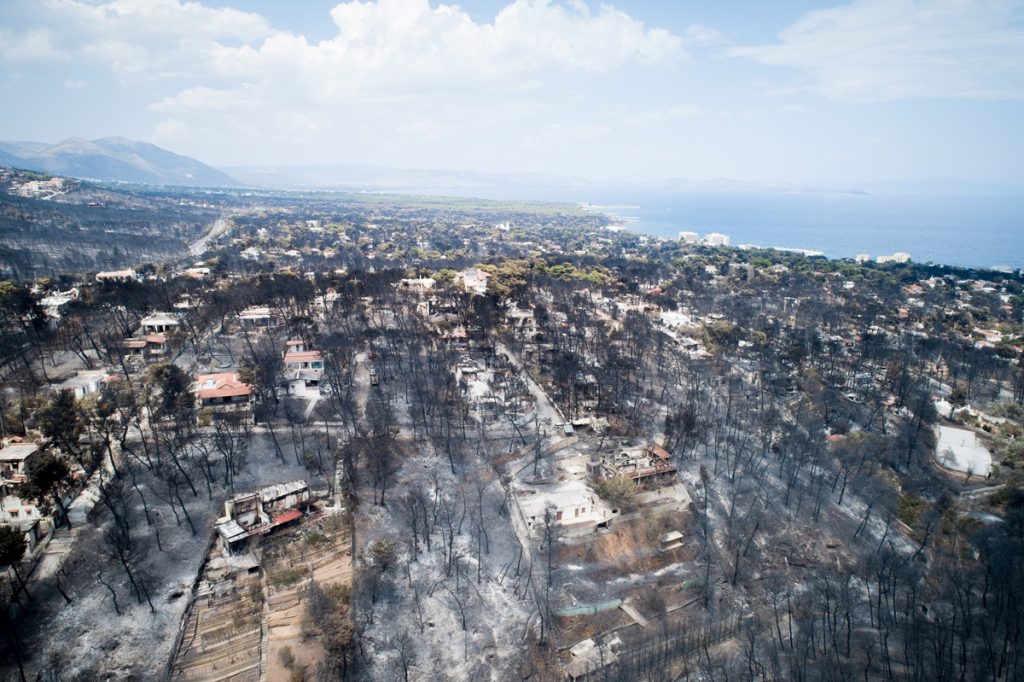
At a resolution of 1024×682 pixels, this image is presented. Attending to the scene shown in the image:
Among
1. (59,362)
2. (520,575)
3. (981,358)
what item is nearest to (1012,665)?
(520,575)

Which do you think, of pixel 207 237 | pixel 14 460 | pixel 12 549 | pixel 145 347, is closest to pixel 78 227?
pixel 207 237

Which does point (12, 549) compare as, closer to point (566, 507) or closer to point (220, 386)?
point (220, 386)

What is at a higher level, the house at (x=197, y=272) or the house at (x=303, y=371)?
the house at (x=197, y=272)

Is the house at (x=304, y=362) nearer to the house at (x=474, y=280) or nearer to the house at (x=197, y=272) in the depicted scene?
the house at (x=474, y=280)

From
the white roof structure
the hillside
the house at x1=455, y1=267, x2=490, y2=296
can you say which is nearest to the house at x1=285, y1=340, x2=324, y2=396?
the house at x1=455, y1=267, x2=490, y2=296

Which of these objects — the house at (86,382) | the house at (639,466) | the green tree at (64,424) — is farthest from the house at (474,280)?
the green tree at (64,424)

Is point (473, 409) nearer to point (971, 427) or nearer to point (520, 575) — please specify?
point (520, 575)
